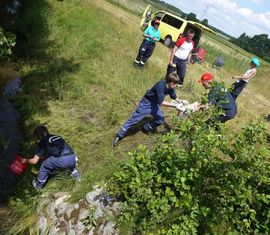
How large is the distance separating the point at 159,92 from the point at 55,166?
226 centimetres

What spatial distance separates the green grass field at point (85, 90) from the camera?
7262 mm

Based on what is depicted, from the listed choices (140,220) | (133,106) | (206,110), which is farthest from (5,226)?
(133,106)

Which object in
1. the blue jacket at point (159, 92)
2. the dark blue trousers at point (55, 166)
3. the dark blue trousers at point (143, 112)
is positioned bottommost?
the dark blue trousers at point (55, 166)

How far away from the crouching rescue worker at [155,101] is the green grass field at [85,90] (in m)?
0.42

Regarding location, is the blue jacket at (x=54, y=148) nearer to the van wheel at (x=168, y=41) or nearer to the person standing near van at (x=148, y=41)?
the person standing near van at (x=148, y=41)

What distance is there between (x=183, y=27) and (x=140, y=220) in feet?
53.2

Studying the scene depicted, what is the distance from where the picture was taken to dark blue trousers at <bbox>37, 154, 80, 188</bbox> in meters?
6.17

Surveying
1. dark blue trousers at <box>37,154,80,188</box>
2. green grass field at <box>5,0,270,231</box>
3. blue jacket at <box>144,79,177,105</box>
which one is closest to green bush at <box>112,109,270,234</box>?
green grass field at <box>5,0,270,231</box>

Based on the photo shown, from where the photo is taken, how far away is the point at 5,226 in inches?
229

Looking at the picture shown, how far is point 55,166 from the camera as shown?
6.24 metres

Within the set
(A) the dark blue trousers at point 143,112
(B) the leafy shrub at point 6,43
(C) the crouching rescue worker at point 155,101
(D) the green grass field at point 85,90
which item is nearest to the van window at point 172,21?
(D) the green grass field at point 85,90

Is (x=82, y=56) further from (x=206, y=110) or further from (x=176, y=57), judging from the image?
(x=206, y=110)

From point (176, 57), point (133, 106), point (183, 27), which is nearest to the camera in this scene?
point (133, 106)

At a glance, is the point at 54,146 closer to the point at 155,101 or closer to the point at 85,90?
the point at 155,101
